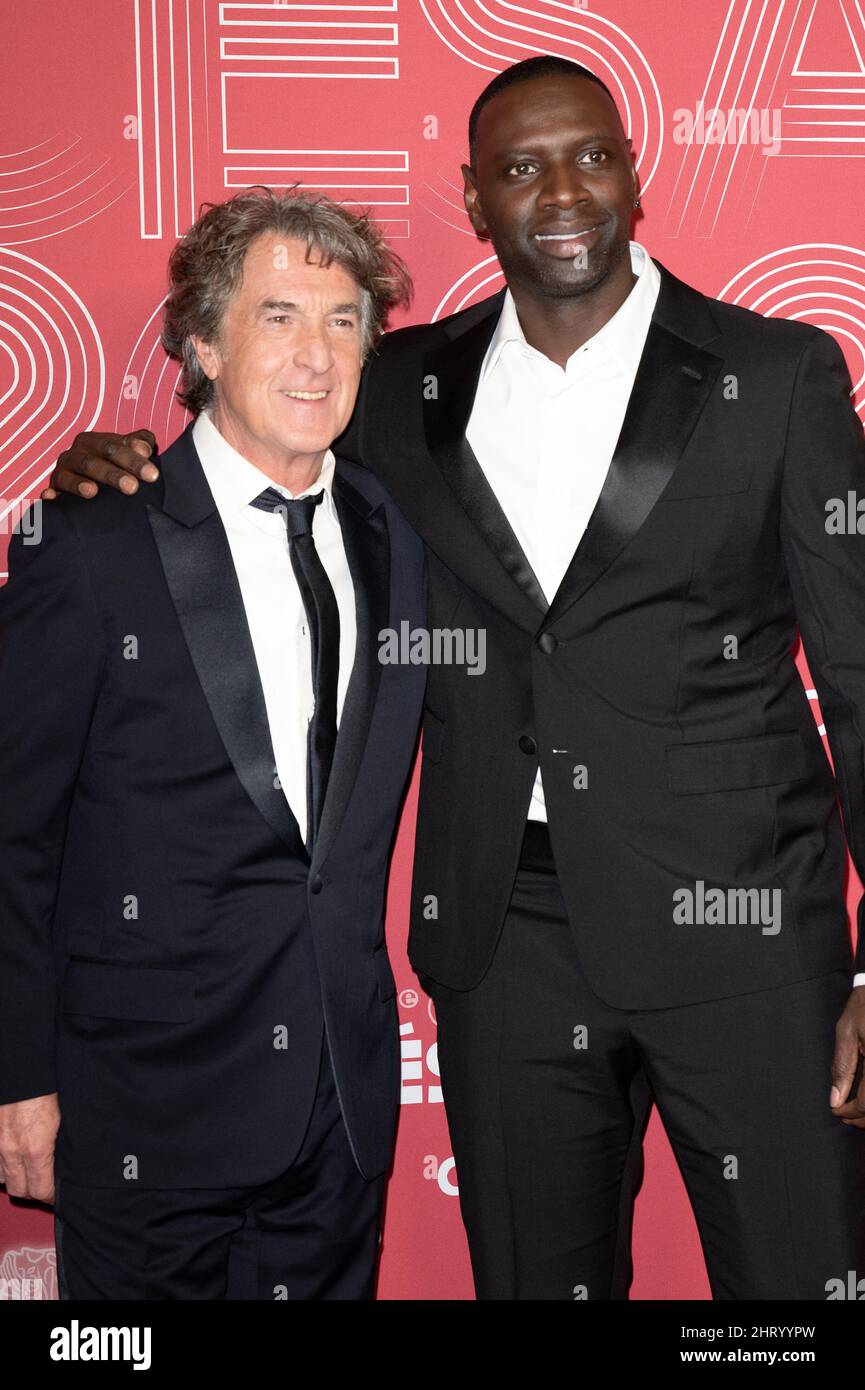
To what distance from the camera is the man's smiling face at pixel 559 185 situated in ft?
6.66

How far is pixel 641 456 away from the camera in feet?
6.48

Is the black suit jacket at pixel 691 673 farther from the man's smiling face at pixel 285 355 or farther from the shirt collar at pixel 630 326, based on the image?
the man's smiling face at pixel 285 355

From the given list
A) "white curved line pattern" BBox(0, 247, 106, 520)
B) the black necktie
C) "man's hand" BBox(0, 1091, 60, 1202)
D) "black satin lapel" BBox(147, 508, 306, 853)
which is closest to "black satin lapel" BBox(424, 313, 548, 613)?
the black necktie

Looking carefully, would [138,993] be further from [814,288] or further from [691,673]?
[814,288]

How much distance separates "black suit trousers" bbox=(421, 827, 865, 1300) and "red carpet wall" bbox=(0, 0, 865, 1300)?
114 cm

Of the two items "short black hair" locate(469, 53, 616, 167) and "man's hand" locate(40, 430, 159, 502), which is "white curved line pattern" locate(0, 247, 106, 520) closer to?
"man's hand" locate(40, 430, 159, 502)

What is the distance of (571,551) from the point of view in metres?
2.02

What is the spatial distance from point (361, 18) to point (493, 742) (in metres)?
1.30

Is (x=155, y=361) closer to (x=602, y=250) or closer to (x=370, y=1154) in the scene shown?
(x=602, y=250)

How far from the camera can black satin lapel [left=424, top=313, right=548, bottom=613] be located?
2.00m

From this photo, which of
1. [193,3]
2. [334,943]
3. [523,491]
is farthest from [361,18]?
[334,943]

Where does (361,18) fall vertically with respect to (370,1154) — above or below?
above

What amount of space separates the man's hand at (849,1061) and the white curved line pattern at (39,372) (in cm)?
159
